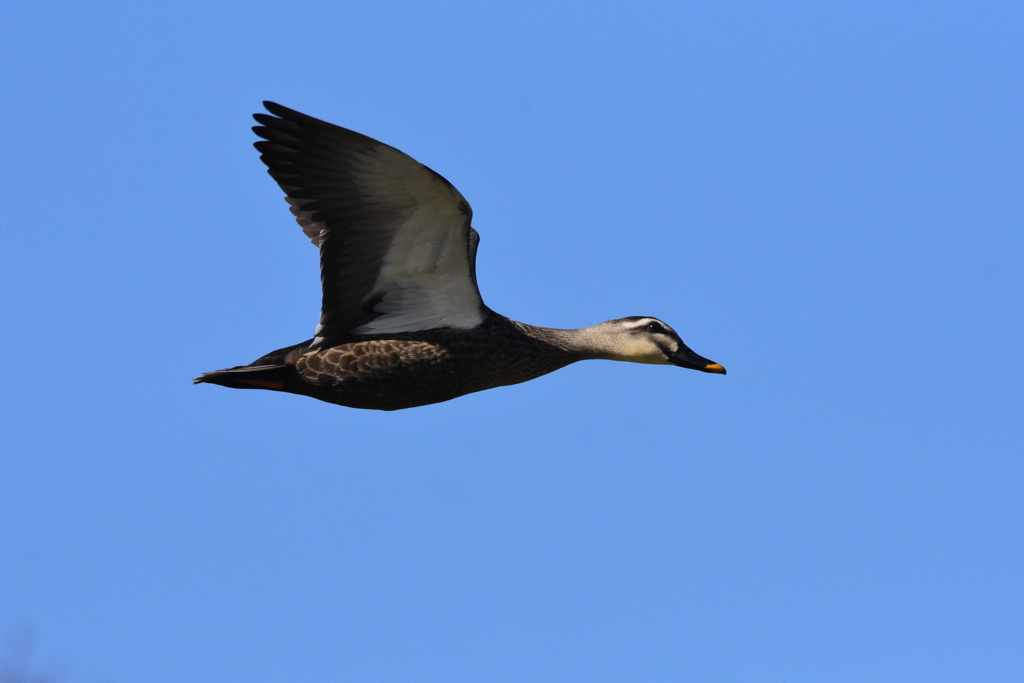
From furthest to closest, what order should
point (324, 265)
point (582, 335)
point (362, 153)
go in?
point (582, 335), point (324, 265), point (362, 153)

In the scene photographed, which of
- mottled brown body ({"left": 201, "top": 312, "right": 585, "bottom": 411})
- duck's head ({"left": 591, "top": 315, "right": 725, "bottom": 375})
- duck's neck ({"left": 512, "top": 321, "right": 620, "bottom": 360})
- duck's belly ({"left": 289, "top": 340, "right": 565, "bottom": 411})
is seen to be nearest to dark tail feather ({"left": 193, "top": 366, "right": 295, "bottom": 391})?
mottled brown body ({"left": 201, "top": 312, "right": 585, "bottom": 411})

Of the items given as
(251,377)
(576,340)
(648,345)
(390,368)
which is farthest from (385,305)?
(648,345)

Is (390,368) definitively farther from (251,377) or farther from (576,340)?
(576,340)

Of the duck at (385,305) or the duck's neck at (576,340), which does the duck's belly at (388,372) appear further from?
the duck's neck at (576,340)

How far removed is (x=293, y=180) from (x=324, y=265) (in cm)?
78

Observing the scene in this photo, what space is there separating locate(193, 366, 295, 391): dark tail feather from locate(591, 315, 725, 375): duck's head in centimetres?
289

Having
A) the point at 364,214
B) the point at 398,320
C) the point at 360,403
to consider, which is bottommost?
the point at 360,403

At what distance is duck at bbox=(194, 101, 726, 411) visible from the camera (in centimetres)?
970

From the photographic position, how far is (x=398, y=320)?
10336 mm

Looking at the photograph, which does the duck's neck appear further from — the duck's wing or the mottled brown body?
the duck's wing

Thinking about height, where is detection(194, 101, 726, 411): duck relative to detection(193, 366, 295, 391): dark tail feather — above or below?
above

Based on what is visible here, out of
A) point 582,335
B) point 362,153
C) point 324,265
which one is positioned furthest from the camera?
point 582,335

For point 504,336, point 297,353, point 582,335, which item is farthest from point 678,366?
Answer: point 297,353

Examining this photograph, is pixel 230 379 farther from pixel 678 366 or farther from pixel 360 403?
pixel 678 366
